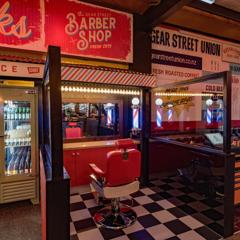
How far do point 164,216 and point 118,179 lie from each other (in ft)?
3.13

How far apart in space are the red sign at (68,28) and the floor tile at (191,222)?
2.60 m

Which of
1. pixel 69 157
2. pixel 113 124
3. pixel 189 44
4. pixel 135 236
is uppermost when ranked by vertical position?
pixel 189 44

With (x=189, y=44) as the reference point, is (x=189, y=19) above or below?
above

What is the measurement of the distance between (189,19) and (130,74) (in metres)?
1.96

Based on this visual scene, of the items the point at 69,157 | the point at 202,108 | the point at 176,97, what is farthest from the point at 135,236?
the point at 202,108

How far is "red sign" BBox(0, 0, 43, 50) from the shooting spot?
2.77m

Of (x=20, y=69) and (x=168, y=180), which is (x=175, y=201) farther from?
(x=20, y=69)

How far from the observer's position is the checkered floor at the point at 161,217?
2.33 metres

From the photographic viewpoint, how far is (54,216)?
4.38 feet

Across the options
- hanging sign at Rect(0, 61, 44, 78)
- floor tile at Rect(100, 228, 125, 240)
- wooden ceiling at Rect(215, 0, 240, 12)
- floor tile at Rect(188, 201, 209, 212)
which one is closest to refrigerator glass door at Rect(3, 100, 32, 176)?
hanging sign at Rect(0, 61, 44, 78)

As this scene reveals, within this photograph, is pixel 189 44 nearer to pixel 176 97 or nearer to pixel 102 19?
pixel 176 97

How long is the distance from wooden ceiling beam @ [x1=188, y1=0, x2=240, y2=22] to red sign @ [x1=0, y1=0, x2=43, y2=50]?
7.58 ft

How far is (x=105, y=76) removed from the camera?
3010mm

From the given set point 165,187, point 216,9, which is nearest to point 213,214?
point 165,187
